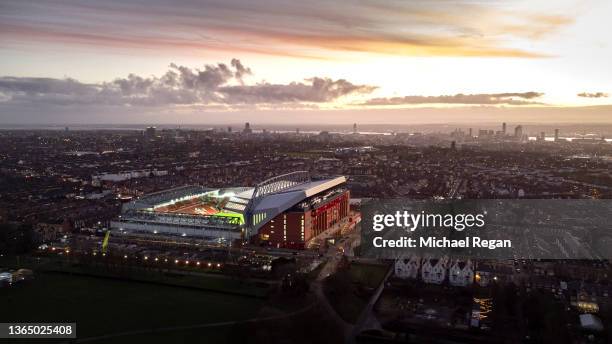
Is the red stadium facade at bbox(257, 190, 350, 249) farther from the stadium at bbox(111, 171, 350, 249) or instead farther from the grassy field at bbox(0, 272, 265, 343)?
the grassy field at bbox(0, 272, 265, 343)

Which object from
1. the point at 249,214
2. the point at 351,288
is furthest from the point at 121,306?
the point at 249,214

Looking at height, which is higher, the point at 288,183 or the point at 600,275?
the point at 288,183

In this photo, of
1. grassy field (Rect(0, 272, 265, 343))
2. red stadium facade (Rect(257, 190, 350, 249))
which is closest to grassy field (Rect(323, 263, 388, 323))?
grassy field (Rect(0, 272, 265, 343))

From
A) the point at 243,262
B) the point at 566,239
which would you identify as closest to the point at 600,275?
the point at 566,239

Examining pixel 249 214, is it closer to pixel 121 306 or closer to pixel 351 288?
pixel 351 288

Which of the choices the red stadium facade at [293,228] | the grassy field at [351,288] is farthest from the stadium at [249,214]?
the grassy field at [351,288]

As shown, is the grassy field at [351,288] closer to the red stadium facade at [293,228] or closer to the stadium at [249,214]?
the red stadium facade at [293,228]

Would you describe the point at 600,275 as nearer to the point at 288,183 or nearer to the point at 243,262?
the point at 243,262
